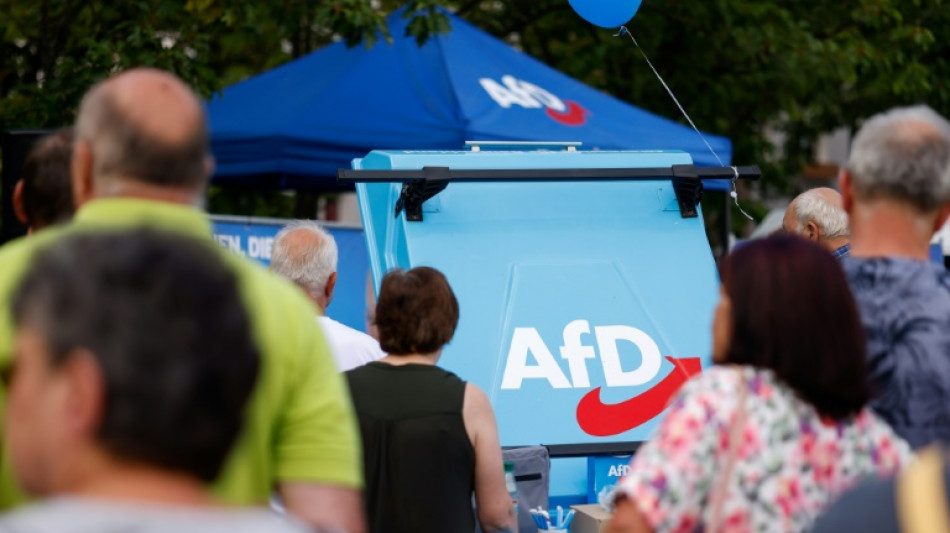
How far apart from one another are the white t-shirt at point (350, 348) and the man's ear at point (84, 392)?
2821 mm

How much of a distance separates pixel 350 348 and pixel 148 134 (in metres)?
2.22

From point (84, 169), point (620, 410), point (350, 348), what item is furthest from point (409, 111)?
point (84, 169)

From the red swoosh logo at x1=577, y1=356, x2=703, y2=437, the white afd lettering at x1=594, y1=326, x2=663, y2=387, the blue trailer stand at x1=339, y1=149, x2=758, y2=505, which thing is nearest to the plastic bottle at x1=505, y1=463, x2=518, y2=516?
the blue trailer stand at x1=339, y1=149, x2=758, y2=505

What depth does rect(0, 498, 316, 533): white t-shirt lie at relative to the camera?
1386 millimetres

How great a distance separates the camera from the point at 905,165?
8.85 feet

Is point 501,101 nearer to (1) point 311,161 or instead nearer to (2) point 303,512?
(1) point 311,161

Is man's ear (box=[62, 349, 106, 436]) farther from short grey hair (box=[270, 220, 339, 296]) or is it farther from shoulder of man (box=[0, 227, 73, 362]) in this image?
short grey hair (box=[270, 220, 339, 296])

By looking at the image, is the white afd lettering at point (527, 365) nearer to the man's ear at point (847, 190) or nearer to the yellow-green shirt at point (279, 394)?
the man's ear at point (847, 190)

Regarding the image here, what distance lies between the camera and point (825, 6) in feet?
39.1

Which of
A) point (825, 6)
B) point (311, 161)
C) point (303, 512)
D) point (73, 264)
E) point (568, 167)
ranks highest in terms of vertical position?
point (825, 6)

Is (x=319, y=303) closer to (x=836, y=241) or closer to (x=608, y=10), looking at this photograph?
(x=836, y=241)

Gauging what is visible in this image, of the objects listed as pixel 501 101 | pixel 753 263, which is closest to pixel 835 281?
pixel 753 263

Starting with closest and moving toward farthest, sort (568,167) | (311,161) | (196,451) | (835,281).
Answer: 1. (196,451)
2. (835,281)
3. (568,167)
4. (311,161)

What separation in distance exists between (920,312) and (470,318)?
8.29ft
